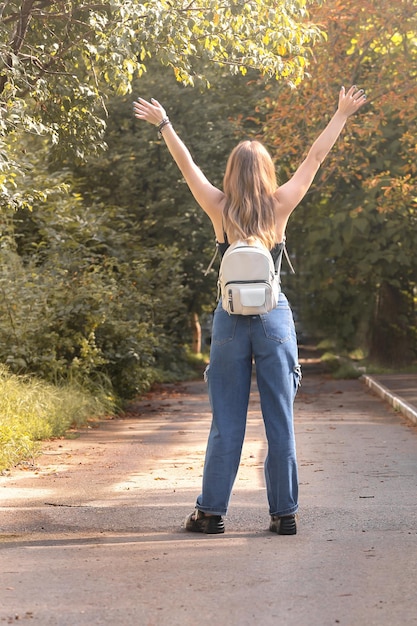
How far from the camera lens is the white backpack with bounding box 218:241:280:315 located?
20.8ft

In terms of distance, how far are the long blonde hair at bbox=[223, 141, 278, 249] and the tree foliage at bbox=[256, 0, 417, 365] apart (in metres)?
Result: 11.7

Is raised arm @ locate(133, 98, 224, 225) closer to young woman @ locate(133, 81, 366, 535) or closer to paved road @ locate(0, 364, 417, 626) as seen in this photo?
young woman @ locate(133, 81, 366, 535)

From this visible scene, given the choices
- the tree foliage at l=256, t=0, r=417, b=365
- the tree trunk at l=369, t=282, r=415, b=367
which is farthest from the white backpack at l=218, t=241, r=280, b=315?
the tree trunk at l=369, t=282, r=415, b=367

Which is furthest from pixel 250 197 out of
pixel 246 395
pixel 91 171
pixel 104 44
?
pixel 91 171

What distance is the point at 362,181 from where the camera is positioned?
2497 centimetres

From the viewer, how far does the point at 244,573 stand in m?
5.39

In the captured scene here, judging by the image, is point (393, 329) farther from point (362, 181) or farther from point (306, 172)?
point (306, 172)

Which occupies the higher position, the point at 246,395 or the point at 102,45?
the point at 102,45

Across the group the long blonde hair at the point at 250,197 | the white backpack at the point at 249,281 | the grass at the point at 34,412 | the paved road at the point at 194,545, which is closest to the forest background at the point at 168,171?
the grass at the point at 34,412

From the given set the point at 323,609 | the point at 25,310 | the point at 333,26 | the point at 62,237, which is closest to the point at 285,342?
the point at 323,609

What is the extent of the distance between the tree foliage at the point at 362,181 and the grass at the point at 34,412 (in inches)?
228

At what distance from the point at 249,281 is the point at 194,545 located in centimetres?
140

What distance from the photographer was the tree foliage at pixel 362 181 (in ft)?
65.0

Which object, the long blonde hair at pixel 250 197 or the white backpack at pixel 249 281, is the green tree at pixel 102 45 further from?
the white backpack at pixel 249 281
